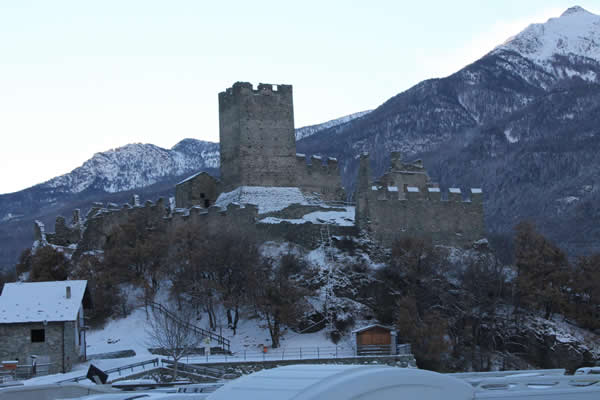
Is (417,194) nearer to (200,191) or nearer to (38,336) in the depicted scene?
(200,191)

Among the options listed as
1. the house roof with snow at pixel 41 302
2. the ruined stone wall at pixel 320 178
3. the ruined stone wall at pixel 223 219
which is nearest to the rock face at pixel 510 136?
the ruined stone wall at pixel 320 178

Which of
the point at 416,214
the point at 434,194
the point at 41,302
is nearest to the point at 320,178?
the point at 416,214

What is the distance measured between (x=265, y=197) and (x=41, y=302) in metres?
21.0

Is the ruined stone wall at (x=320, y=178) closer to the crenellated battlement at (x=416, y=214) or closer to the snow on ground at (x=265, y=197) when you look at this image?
the snow on ground at (x=265, y=197)

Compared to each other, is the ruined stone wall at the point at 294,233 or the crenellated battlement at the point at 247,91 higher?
the crenellated battlement at the point at 247,91

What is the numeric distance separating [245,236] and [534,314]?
1862 centimetres

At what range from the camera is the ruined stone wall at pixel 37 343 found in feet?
134

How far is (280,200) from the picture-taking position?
59406 millimetres

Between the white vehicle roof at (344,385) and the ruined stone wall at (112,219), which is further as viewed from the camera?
the ruined stone wall at (112,219)

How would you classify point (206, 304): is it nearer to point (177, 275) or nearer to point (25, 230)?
point (177, 275)

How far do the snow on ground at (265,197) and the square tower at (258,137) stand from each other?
24.6 inches

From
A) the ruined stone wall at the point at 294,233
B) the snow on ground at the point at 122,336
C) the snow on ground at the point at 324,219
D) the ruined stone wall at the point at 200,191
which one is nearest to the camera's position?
the snow on ground at the point at 122,336

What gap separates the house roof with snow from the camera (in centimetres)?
4106

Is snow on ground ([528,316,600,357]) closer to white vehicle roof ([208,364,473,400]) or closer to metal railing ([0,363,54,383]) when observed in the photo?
metal railing ([0,363,54,383])
